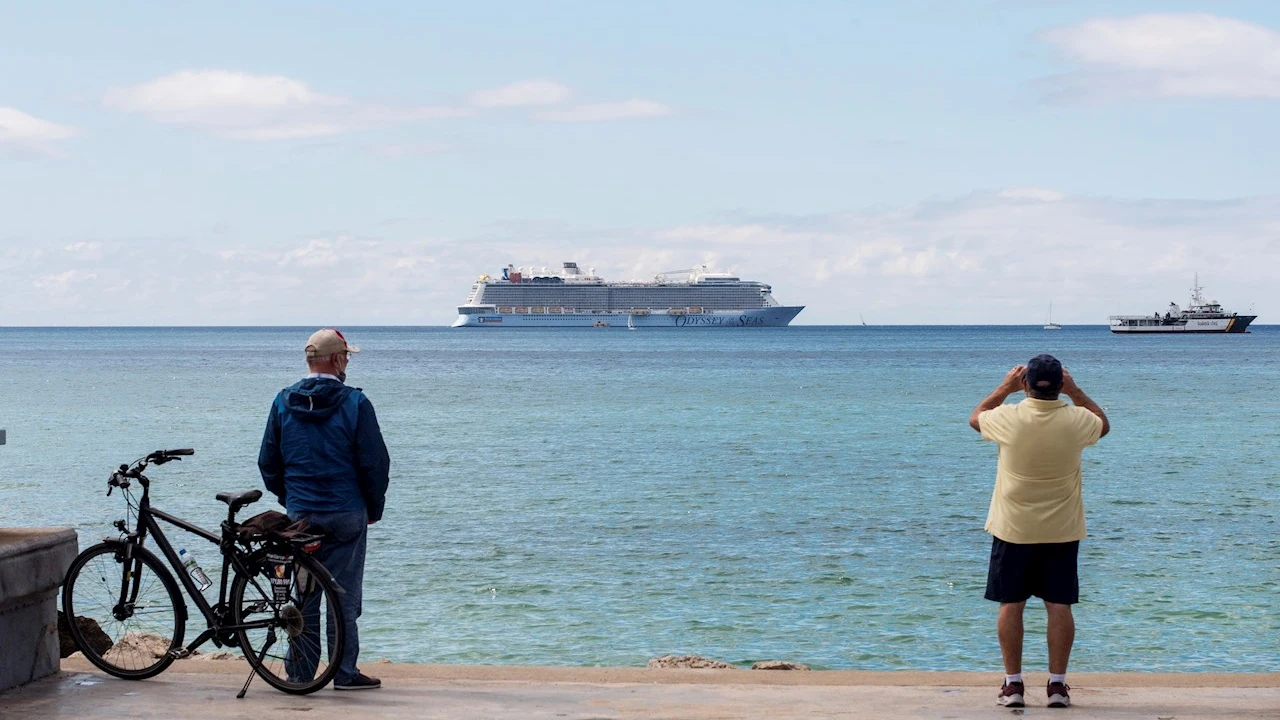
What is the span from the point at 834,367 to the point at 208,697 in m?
78.9

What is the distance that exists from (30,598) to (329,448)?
146cm

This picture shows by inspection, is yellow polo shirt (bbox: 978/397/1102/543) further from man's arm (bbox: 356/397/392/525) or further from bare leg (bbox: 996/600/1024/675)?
man's arm (bbox: 356/397/392/525)

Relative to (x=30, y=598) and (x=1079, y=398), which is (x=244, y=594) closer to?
(x=30, y=598)

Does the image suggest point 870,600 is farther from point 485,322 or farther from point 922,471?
point 485,322

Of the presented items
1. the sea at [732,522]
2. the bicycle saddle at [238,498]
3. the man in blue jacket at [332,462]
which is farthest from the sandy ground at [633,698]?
the sea at [732,522]

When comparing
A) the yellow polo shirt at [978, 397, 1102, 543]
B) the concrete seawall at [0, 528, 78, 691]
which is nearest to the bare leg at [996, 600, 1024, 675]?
the yellow polo shirt at [978, 397, 1102, 543]

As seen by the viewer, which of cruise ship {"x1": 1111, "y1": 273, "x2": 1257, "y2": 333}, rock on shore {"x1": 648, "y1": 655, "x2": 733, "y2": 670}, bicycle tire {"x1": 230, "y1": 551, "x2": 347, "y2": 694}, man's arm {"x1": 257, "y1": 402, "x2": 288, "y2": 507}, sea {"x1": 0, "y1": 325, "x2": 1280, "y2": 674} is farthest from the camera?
cruise ship {"x1": 1111, "y1": 273, "x2": 1257, "y2": 333}

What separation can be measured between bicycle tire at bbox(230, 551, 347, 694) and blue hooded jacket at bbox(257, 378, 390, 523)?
0.28 metres

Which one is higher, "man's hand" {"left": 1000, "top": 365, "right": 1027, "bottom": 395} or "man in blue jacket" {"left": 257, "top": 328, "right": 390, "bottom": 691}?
"man's hand" {"left": 1000, "top": 365, "right": 1027, "bottom": 395}

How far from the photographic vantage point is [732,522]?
682 inches

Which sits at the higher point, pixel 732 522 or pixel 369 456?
pixel 369 456

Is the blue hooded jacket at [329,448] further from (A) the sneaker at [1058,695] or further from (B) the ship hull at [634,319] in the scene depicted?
(B) the ship hull at [634,319]

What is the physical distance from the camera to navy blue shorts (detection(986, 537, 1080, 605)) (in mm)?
5492

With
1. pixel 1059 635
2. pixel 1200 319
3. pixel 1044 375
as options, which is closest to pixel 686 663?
pixel 1059 635
